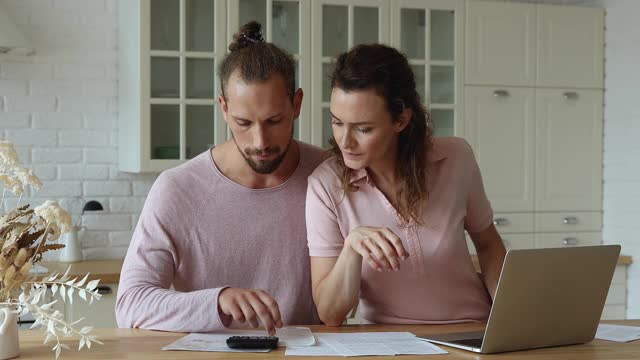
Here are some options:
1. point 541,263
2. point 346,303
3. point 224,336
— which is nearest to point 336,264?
point 346,303

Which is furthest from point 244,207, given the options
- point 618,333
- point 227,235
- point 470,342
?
point 618,333

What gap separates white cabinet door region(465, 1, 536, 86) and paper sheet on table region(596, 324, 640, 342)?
8.03ft

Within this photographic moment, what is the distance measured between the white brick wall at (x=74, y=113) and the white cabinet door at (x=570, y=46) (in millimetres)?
2187

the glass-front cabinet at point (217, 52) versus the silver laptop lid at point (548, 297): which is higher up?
the glass-front cabinet at point (217, 52)

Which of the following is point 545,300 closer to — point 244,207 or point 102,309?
point 244,207

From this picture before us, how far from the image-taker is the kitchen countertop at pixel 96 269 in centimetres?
356

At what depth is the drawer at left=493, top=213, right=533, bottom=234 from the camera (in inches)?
172

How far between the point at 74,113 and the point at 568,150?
2.61 m

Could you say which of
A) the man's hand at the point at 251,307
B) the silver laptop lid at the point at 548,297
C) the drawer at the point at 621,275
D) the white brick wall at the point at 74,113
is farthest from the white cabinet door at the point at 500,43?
the man's hand at the point at 251,307

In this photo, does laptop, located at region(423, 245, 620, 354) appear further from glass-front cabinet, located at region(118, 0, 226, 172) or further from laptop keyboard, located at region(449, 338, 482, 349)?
glass-front cabinet, located at region(118, 0, 226, 172)

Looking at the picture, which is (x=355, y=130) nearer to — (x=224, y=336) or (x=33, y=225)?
(x=224, y=336)

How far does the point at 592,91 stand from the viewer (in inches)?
179

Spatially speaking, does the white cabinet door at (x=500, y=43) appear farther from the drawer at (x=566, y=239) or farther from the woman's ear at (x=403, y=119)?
the woman's ear at (x=403, y=119)

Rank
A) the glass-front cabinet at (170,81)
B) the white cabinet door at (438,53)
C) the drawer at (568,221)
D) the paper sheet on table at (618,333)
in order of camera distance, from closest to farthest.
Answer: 1. the paper sheet on table at (618,333)
2. the glass-front cabinet at (170,81)
3. the white cabinet door at (438,53)
4. the drawer at (568,221)
